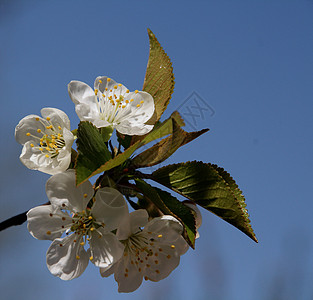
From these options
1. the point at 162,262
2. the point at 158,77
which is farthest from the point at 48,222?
the point at 158,77

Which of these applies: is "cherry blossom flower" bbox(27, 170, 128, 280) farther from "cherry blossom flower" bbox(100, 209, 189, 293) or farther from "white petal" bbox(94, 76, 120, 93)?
"white petal" bbox(94, 76, 120, 93)

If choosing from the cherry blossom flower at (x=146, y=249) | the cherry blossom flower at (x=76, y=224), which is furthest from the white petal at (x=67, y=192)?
the cherry blossom flower at (x=146, y=249)

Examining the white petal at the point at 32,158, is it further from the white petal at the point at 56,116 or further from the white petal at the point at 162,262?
the white petal at the point at 162,262

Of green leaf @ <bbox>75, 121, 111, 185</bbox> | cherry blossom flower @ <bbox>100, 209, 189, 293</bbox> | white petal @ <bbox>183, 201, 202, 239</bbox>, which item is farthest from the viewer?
white petal @ <bbox>183, 201, 202, 239</bbox>

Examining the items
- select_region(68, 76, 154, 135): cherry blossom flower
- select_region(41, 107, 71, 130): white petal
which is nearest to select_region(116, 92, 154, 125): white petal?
select_region(68, 76, 154, 135): cherry blossom flower

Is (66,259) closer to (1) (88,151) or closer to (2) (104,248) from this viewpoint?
(2) (104,248)
